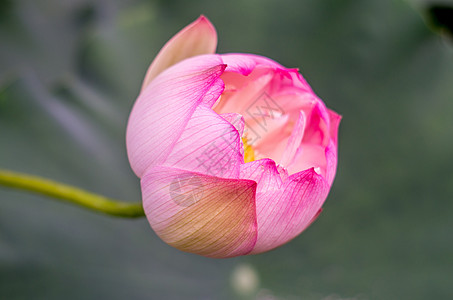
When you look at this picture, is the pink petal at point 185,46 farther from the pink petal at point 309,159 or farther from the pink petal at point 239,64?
the pink petal at point 309,159

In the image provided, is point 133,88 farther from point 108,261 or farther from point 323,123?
point 323,123

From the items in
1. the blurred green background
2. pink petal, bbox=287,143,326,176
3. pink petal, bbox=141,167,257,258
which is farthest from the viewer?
the blurred green background

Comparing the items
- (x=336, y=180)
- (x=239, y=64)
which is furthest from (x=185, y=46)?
(x=336, y=180)

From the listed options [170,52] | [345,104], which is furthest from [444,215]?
[170,52]

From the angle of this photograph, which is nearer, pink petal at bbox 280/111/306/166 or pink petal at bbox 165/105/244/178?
pink petal at bbox 165/105/244/178

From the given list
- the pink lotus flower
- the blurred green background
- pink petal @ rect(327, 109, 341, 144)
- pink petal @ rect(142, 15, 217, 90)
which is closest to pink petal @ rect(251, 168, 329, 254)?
the pink lotus flower

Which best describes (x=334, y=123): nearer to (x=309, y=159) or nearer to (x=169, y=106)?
(x=309, y=159)

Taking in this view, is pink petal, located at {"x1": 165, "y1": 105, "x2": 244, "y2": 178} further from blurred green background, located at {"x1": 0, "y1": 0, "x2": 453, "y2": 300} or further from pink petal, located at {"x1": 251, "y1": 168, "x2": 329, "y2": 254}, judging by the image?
blurred green background, located at {"x1": 0, "y1": 0, "x2": 453, "y2": 300}
